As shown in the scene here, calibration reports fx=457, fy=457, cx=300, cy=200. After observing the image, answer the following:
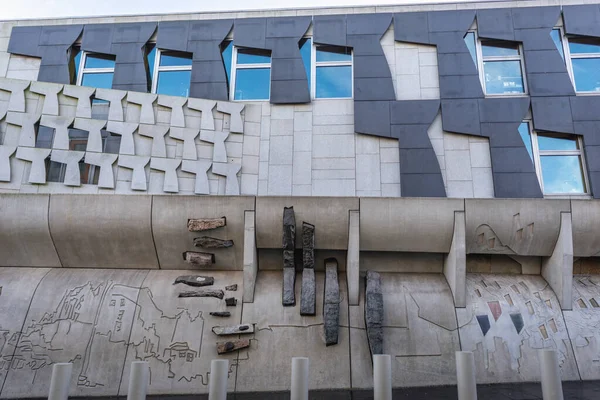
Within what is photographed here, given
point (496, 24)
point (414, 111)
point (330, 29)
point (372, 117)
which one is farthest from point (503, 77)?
point (330, 29)

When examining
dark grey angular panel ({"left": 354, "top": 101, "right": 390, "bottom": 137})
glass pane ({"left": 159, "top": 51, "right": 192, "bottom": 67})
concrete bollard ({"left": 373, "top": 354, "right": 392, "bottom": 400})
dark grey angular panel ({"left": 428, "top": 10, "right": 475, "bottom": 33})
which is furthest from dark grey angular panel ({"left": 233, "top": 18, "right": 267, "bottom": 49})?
concrete bollard ({"left": 373, "top": 354, "right": 392, "bottom": 400})

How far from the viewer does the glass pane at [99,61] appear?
12094mm

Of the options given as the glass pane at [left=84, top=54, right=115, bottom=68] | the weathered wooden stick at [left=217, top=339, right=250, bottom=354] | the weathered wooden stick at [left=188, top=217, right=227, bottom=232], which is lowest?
the weathered wooden stick at [left=217, top=339, right=250, bottom=354]

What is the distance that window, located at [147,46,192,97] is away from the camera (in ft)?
38.5

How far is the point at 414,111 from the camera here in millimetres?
10930

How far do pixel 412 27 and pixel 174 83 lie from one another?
6.25 m

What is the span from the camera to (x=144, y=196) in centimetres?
1007

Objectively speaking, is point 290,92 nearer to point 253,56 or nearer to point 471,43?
point 253,56

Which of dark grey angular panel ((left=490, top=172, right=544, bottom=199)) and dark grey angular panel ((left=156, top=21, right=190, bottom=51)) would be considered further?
dark grey angular panel ((left=156, top=21, right=190, bottom=51))

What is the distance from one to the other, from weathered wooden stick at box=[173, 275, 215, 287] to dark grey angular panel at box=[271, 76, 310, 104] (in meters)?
4.54

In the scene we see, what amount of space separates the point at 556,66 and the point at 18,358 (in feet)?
44.1

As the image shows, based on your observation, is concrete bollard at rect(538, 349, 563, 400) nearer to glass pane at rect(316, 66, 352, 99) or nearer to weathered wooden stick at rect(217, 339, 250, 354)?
weathered wooden stick at rect(217, 339, 250, 354)

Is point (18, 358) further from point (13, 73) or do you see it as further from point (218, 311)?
point (13, 73)

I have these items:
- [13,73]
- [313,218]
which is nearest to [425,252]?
[313,218]
